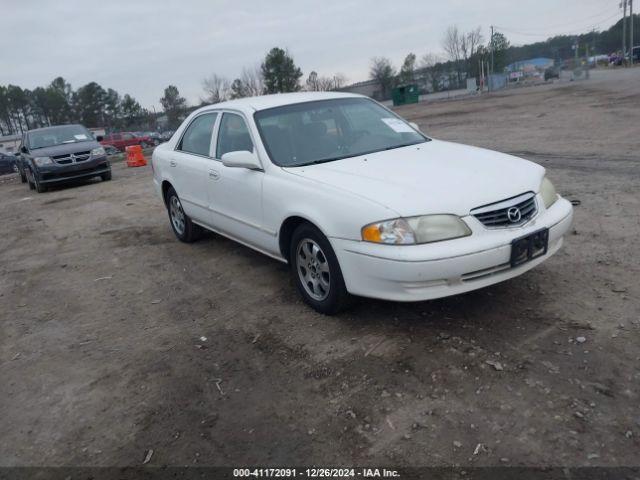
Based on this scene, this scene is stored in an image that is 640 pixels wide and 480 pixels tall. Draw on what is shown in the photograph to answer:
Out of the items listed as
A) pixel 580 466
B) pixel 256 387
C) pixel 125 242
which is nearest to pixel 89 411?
pixel 256 387

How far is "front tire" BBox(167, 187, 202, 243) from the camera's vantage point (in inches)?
257

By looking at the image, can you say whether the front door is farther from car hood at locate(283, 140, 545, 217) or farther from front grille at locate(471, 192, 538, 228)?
front grille at locate(471, 192, 538, 228)

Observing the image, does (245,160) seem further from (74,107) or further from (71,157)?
(74,107)

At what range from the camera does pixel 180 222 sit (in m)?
6.72

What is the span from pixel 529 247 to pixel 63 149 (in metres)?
12.8

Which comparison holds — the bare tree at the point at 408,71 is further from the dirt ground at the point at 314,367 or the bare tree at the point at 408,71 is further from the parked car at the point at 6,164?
the dirt ground at the point at 314,367

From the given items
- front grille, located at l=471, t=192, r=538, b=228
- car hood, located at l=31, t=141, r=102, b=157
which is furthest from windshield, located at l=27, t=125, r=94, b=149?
front grille, located at l=471, t=192, r=538, b=228

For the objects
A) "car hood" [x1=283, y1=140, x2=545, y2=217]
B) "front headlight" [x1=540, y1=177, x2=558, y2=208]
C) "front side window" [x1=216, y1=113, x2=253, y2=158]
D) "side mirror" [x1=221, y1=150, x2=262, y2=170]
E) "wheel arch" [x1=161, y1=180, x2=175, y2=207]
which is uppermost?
"front side window" [x1=216, y1=113, x2=253, y2=158]

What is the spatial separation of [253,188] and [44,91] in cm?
9883

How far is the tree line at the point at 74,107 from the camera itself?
288ft

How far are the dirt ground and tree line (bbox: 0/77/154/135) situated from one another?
85577mm

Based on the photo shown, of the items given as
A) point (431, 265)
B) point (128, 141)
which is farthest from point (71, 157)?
point (128, 141)

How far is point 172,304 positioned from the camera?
191 inches

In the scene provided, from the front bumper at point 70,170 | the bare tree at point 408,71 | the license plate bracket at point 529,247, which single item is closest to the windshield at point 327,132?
the license plate bracket at point 529,247
